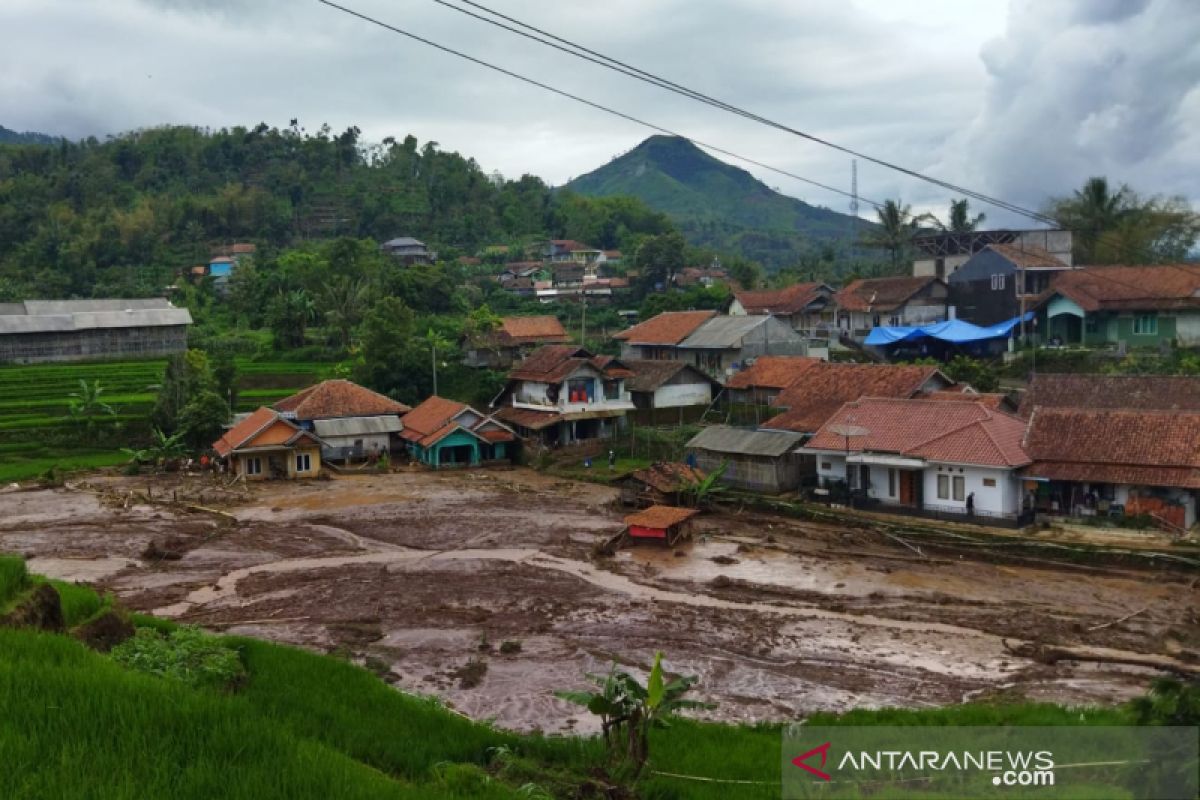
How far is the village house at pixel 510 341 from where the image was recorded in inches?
1870

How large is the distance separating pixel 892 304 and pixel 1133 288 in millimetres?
11017

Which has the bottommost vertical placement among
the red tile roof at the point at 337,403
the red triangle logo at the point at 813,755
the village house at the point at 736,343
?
the red triangle logo at the point at 813,755

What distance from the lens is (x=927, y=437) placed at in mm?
25719

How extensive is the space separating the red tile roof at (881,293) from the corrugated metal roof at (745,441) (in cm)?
1849

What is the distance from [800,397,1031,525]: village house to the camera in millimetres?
24281

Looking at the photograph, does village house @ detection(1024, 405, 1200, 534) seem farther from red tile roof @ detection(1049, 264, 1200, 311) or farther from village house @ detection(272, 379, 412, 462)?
village house @ detection(272, 379, 412, 462)

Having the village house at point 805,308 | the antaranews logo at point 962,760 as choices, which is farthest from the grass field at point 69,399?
the antaranews logo at point 962,760

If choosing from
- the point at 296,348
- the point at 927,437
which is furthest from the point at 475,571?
the point at 296,348

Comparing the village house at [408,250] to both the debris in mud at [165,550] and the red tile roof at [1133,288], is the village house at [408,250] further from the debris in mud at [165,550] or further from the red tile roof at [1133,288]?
the debris in mud at [165,550]

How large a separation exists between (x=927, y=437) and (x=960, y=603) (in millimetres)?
7015

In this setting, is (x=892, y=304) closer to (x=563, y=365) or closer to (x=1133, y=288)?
(x=1133, y=288)

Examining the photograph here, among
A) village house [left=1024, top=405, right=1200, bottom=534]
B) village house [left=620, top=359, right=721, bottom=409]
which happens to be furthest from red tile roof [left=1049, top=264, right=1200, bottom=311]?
village house [left=620, top=359, right=721, bottom=409]

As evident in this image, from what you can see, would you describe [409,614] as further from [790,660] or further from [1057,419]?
[1057,419]

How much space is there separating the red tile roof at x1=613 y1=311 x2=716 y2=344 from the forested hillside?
3805 cm
